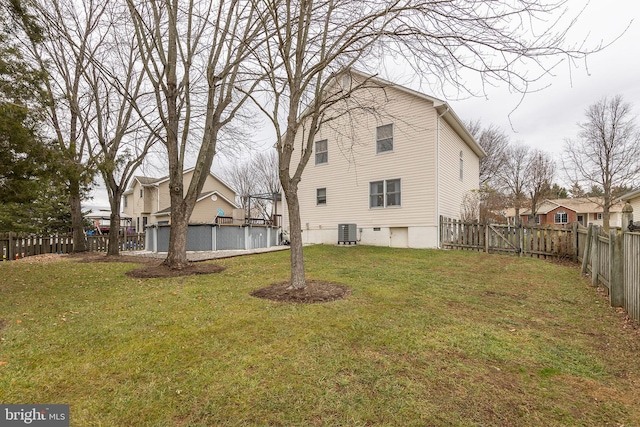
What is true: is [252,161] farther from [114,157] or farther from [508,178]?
[508,178]

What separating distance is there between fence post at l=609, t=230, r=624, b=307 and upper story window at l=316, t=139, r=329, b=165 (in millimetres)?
Answer: 12807

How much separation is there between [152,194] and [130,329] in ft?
91.6

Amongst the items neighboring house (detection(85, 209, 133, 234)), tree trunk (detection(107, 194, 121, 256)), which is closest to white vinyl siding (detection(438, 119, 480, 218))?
tree trunk (detection(107, 194, 121, 256))

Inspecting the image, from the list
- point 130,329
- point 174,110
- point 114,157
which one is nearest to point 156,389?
point 130,329

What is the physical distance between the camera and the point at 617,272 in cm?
478

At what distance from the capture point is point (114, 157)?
11852 mm

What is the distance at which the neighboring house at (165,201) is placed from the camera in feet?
86.3

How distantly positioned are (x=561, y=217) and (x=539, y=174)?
21.3 meters

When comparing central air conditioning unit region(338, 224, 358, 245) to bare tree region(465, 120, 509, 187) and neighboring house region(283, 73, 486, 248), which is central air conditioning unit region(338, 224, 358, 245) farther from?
bare tree region(465, 120, 509, 187)

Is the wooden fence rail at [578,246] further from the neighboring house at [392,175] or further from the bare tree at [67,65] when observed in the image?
the bare tree at [67,65]

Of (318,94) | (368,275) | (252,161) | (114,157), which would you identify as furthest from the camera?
(252,161)

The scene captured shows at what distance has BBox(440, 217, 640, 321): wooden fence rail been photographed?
434cm

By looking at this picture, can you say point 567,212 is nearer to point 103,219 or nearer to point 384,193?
point 384,193

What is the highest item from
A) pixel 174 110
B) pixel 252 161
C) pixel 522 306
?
pixel 252 161
